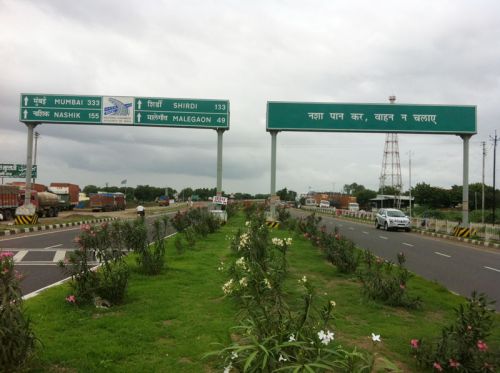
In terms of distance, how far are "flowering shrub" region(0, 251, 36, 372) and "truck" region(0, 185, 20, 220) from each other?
107 ft

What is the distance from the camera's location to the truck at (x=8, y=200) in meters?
33.3

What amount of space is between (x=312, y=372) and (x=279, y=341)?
0.62 metres

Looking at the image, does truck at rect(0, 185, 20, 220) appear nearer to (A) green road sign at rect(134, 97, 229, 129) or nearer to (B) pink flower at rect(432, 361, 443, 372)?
(A) green road sign at rect(134, 97, 229, 129)

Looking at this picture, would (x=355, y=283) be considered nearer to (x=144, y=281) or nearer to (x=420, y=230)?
(x=144, y=281)

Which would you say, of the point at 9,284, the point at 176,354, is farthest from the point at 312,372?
the point at 9,284

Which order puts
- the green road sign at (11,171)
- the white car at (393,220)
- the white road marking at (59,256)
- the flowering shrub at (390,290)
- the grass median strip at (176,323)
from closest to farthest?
1. the grass median strip at (176,323)
2. the flowering shrub at (390,290)
3. the white road marking at (59,256)
4. the white car at (393,220)
5. the green road sign at (11,171)

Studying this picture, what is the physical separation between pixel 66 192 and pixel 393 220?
140ft

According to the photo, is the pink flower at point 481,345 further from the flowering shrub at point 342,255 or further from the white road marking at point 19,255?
the white road marking at point 19,255

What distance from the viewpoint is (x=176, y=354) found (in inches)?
190

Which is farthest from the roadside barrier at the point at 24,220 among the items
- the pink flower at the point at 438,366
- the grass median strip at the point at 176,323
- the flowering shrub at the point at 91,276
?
the pink flower at the point at 438,366

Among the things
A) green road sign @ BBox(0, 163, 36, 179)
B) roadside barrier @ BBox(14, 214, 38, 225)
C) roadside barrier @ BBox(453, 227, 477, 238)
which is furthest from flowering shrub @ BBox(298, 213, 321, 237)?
green road sign @ BBox(0, 163, 36, 179)

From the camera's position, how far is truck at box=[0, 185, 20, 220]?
109 feet

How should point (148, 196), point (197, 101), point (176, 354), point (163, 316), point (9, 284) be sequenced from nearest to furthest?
point (9, 284) < point (176, 354) < point (163, 316) < point (197, 101) < point (148, 196)

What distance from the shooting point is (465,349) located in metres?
4.45
